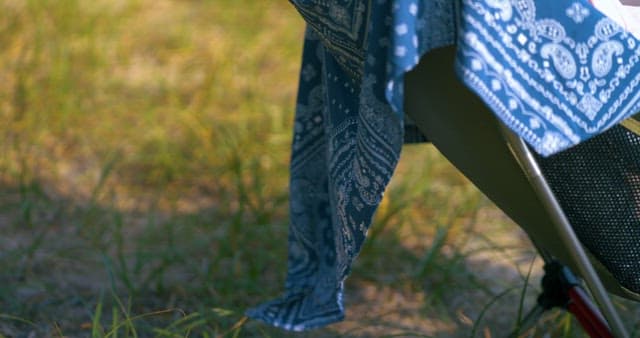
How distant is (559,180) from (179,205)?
1.63m

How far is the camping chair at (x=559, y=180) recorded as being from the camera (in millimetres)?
1811

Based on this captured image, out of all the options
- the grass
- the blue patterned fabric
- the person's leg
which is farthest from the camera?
the grass

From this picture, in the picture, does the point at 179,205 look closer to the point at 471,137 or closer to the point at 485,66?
the point at 471,137

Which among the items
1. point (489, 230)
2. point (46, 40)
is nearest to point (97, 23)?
point (46, 40)

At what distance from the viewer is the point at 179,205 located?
3.37m

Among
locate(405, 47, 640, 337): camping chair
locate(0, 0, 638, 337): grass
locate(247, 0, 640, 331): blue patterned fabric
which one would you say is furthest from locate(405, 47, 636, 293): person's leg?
locate(0, 0, 638, 337): grass

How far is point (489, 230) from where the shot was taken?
10.7ft

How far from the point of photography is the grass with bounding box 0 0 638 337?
110 inches

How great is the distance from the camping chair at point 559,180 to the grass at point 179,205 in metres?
0.45

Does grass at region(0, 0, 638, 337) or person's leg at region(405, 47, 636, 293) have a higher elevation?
person's leg at region(405, 47, 636, 293)

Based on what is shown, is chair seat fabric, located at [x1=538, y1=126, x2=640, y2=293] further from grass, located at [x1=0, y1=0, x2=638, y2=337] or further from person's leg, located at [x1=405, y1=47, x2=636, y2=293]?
grass, located at [x1=0, y1=0, x2=638, y2=337]

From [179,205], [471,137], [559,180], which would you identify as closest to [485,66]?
[471,137]

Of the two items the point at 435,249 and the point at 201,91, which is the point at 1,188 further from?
the point at 435,249

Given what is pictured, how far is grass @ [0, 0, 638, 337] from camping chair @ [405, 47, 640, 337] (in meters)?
0.45
